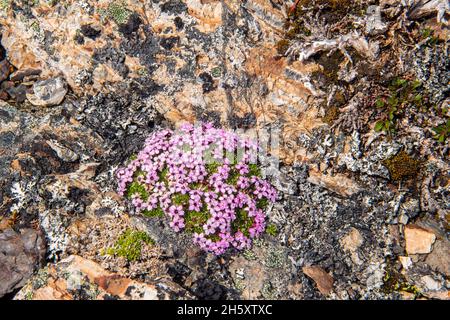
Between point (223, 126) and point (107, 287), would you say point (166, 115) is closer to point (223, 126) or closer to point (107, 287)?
point (223, 126)

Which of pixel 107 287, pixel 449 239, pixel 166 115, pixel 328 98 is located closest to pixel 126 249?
pixel 107 287

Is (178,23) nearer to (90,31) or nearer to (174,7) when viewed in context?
(174,7)

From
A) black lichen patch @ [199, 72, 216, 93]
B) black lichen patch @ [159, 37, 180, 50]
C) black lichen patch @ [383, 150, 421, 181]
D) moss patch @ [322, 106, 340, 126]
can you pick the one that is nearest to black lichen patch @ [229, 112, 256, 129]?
black lichen patch @ [199, 72, 216, 93]

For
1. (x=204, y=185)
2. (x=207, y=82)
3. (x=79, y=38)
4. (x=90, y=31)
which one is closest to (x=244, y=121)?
(x=207, y=82)

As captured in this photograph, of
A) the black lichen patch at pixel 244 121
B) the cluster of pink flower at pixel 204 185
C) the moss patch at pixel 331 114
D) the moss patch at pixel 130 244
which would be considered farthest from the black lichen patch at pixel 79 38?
the moss patch at pixel 331 114

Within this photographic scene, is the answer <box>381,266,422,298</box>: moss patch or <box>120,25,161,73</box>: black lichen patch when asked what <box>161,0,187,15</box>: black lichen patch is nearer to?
<box>120,25,161,73</box>: black lichen patch

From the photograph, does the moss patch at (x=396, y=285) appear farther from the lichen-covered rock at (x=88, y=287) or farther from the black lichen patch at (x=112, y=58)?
the black lichen patch at (x=112, y=58)
